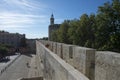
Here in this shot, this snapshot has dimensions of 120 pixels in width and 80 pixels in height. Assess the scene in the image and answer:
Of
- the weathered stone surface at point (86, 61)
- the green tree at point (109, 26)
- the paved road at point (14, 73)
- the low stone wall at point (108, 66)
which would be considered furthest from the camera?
the paved road at point (14, 73)

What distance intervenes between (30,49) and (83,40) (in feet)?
265

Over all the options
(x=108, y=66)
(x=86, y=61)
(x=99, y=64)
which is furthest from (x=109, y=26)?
(x=108, y=66)

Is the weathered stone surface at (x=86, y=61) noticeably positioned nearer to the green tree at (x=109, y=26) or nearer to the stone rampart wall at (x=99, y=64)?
the stone rampart wall at (x=99, y=64)

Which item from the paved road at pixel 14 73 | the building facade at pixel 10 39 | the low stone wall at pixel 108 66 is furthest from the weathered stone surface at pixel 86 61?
the building facade at pixel 10 39

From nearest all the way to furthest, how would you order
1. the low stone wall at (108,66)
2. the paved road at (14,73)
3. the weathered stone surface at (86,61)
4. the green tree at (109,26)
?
the low stone wall at (108,66)
the weathered stone surface at (86,61)
the green tree at (109,26)
the paved road at (14,73)

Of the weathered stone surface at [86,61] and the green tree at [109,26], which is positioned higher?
the green tree at [109,26]

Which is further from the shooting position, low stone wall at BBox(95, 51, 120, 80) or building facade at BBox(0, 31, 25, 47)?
building facade at BBox(0, 31, 25, 47)

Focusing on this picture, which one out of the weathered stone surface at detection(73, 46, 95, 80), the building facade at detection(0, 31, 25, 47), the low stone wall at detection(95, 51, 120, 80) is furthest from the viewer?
the building facade at detection(0, 31, 25, 47)

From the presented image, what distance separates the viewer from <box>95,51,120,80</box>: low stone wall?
9.28ft

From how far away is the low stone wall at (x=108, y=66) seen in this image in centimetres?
Result: 283

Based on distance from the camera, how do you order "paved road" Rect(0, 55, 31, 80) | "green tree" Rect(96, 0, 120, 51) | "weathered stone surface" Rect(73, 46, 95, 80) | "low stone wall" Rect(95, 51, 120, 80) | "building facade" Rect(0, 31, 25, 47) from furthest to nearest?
1. "building facade" Rect(0, 31, 25, 47)
2. "paved road" Rect(0, 55, 31, 80)
3. "green tree" Rect(96, 0, 120, 51)
4. "weathered stone surface" Rect(73, 46, 95, 80)
5. "low stone wall" Rect(95, 51, 120, 80)

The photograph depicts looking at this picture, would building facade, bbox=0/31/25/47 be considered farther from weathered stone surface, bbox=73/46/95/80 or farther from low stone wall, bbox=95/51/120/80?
low stone wall, bbox=95/51/120/80

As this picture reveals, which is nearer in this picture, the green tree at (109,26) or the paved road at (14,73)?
the green tree at (109,26)

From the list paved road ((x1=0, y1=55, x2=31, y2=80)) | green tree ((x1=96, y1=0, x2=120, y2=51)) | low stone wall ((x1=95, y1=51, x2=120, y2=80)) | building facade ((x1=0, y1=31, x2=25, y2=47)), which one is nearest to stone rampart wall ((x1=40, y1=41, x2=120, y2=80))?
low stone wall ((x1=95, y1=51, x2=120, y2=80))
